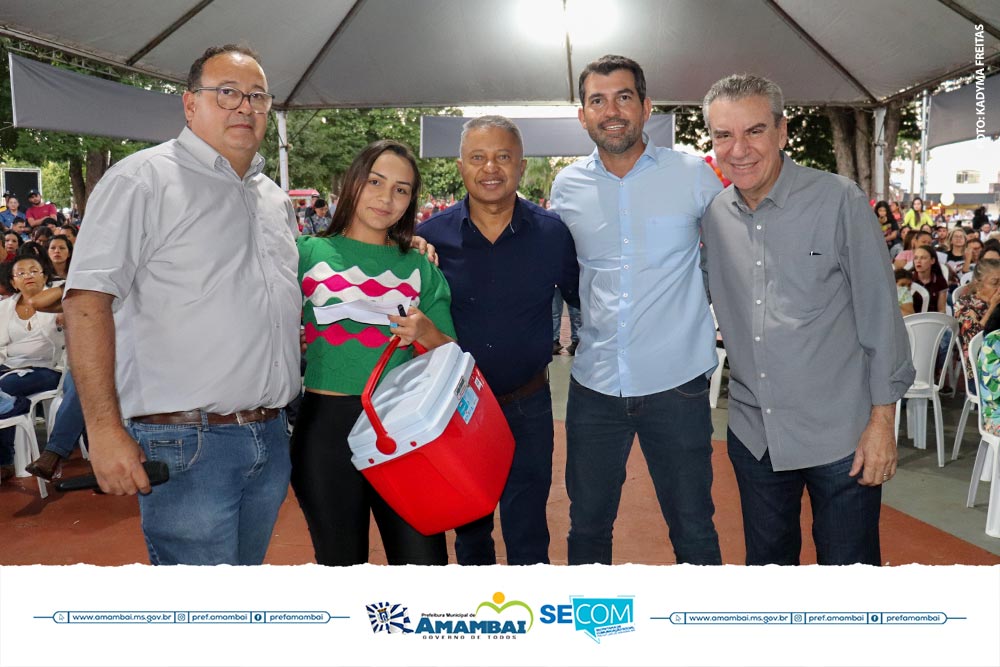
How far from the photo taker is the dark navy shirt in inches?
115

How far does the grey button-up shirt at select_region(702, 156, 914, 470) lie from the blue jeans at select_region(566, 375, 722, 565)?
376 mm

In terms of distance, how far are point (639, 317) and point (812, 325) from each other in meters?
0.62

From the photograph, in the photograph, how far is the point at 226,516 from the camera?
2207 mm

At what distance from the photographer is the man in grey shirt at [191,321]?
1996 millimetres

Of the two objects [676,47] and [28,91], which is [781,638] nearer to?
[28,91]

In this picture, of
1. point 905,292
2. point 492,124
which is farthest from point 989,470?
point 492,124

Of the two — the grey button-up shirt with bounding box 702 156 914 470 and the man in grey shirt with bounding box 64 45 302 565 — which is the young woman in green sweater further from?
the grey button-up shirt with bounding box 702 156 914 470

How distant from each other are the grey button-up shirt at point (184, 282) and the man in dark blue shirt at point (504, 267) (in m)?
0.85

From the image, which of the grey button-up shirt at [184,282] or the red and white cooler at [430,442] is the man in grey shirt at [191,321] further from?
the red and white cooler at [430,442]

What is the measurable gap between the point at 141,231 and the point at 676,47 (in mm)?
8351

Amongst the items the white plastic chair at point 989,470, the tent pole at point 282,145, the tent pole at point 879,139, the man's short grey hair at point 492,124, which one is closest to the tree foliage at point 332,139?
the tent pole at point 282,145

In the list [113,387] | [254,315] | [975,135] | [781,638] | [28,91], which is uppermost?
[28,91]

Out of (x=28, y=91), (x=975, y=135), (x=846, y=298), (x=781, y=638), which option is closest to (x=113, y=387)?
(x=781, y=638)

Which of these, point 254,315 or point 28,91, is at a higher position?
point 28,91
